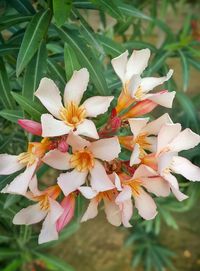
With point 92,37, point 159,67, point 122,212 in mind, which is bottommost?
point 159,67

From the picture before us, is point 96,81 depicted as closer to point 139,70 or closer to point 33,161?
point 139,70

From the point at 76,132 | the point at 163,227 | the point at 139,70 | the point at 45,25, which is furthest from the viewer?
the point at 163,227

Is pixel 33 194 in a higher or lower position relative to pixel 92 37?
lower

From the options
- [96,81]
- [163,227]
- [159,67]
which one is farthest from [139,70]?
[163,227]

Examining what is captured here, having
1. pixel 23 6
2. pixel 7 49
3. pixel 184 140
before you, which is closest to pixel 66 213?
pixel 184 140

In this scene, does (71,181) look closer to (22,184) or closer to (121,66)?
(22,184)
